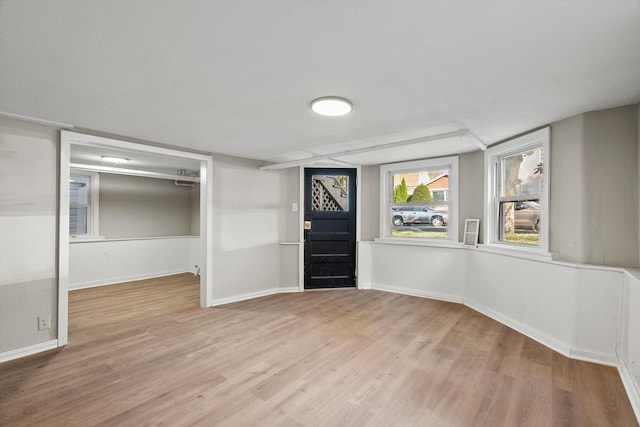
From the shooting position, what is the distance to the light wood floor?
6.08ft

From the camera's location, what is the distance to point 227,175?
4.30m

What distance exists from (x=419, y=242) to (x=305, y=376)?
117 inches

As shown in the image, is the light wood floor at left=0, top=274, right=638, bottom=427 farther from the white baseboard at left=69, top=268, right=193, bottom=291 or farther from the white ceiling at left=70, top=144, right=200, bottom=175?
the white ceiling at left=70, top=144, right=200, bottom=175

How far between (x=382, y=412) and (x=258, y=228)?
10.7ft

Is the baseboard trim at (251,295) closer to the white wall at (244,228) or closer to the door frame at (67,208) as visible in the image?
the white wall at (244,228)

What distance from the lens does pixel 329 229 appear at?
509cm

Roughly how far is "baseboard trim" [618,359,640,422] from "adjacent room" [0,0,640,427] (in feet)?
0.09

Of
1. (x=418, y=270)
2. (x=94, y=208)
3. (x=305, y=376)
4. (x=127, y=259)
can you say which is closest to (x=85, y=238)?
(x=94, y=208)

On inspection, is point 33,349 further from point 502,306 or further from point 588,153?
point 588,153

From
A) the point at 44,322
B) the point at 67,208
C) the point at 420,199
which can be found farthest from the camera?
the point at 420,199

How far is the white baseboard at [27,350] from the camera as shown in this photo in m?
2.56

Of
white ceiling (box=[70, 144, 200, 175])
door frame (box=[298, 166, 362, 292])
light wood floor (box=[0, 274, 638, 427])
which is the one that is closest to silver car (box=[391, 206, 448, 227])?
door frame (box=[298, 166, 362, 292])

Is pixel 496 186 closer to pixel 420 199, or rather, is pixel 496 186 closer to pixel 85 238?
pixel 420 199

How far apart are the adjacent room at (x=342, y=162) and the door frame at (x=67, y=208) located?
3 cm
